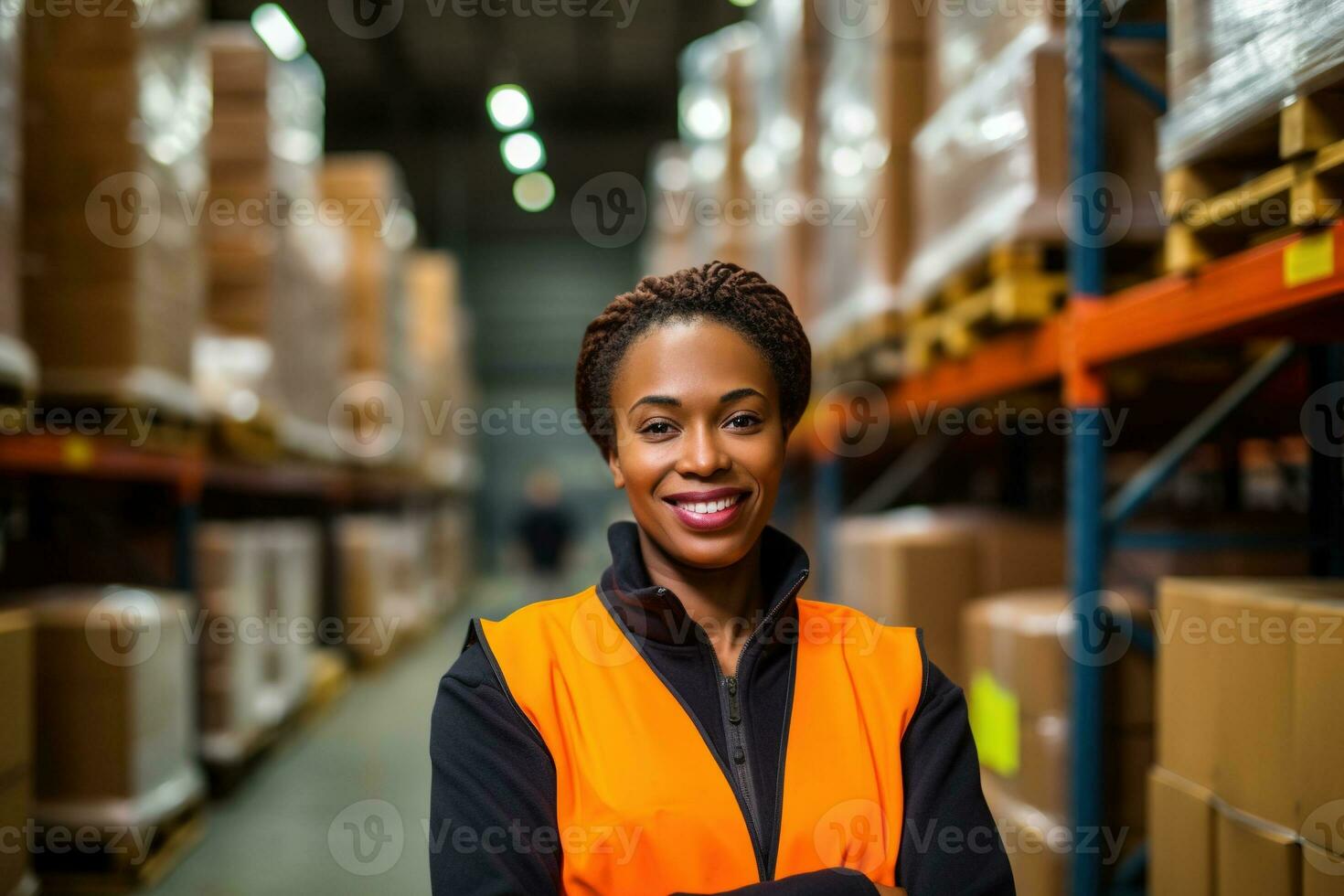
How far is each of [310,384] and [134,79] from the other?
3243 millimetres

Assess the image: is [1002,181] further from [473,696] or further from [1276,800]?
[473,696]

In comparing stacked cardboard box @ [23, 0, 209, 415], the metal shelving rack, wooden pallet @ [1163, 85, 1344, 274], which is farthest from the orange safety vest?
stacked cardboard box @ [23, 0, 209, 415]

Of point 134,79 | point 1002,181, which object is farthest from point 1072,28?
point 134,79

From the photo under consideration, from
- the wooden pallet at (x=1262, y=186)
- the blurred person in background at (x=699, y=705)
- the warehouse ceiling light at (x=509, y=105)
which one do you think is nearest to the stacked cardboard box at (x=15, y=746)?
the blurred person in background at (x=699, y=705)

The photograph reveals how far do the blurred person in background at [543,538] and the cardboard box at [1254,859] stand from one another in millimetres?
8240

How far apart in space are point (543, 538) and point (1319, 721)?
8746 millimetres

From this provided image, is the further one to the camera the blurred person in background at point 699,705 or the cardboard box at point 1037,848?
the cardboard box at point 1037,848

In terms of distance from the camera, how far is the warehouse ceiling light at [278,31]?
9.38 m

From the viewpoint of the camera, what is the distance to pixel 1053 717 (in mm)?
3096

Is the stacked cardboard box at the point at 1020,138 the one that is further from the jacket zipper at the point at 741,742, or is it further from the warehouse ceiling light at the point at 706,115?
the warehouse ceiling light at the point at 706,115

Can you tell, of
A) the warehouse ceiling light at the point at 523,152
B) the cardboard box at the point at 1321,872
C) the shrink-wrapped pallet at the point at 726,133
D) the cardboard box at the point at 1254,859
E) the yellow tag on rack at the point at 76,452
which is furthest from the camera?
the warehouse ceiling light at the point at 523,152

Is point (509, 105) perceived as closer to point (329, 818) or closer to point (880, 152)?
point (880, 152)

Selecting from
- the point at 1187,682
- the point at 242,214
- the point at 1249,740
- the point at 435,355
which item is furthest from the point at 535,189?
the point at 1249,740

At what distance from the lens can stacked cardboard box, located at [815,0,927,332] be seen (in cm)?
433
